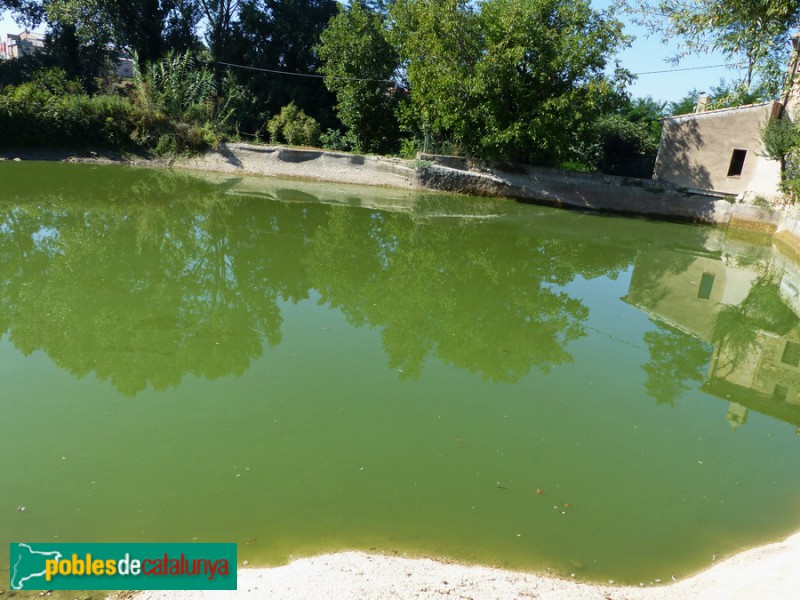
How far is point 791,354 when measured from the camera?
7484mm

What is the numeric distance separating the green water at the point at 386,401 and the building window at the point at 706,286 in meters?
0.14

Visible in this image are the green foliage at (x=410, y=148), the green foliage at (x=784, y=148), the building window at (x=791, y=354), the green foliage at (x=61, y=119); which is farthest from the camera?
the green foliage at (x=410, y=148)

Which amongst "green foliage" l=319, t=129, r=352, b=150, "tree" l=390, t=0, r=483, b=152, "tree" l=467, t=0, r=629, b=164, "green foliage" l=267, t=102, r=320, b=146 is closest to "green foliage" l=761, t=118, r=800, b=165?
"tree" l=467, t=0, r=629, b=164

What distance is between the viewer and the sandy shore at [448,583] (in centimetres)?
299

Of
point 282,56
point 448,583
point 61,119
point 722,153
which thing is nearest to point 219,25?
point 282,56

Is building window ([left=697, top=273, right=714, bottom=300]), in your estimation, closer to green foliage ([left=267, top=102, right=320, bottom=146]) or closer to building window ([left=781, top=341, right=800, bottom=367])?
building window ([left=781, top=341, right=800, bottom=367])

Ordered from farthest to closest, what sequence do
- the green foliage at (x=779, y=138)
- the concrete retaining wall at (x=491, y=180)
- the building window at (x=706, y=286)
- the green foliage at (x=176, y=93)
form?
1. the green foliage at (x=176, y=93)
2. the concrete retaining wall at (x=491, y=180)
3. the green foliage at (x=779, y=138)
4. the building window at (x=706, y=286)

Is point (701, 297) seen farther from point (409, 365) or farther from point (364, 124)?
point (364, 124)

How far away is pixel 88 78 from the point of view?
23438mm

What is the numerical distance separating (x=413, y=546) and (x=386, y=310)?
436 cm

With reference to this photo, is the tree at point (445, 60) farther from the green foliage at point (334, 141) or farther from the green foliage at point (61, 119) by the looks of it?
the green foliage at point (61, 119)

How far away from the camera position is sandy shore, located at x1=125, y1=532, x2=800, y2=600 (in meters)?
2.99

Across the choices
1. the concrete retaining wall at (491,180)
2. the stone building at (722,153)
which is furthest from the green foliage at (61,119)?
the stone building at (722,153)

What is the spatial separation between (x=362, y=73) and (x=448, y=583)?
1956 cm
